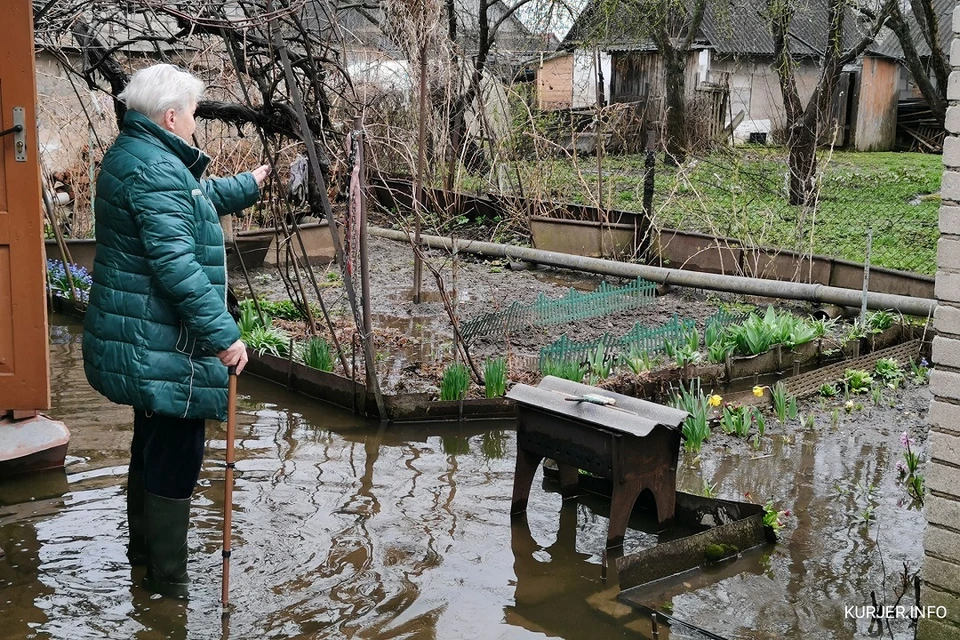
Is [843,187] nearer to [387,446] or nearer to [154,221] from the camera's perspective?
[387,446]

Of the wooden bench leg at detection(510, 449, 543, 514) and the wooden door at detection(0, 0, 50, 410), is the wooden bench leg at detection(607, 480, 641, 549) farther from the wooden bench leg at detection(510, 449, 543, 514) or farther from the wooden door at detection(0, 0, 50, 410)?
the wooden door at detection(0, 0, 50, 410)

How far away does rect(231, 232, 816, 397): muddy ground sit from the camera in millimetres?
7734

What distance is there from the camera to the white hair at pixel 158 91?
380 centimetres

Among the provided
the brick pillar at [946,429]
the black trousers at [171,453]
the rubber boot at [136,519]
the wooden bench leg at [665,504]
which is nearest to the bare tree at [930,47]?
the wooden bench leg at [665,504]

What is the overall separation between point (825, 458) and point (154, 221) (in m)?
4.16

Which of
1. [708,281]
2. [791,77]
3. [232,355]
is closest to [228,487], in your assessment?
[232,355]

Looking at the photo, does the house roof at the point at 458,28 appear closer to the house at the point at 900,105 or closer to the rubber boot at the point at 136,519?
the rubber boot at the point at 136,519

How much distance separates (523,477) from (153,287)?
2.09 m

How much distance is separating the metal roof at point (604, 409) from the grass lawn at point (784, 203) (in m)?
5.47

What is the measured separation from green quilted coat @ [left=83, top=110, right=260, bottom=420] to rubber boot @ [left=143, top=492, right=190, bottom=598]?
16.8 inches

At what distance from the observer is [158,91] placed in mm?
3801

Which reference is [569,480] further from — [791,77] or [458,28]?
[458,28]

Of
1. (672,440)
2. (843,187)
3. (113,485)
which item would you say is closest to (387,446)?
(113,485)

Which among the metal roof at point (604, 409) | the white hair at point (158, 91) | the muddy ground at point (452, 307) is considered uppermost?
the white hair at point (158, 91)
